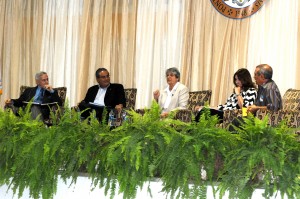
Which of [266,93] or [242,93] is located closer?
[266,93]

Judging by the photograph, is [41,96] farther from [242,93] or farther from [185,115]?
[242,93]

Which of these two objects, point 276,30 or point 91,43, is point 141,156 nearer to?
point 276,30

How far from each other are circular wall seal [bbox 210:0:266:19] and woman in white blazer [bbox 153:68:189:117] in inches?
48.7

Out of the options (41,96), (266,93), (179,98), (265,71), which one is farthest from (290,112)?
(41,96)

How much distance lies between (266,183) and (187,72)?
626 cm

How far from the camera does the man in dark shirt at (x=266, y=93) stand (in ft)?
21.3

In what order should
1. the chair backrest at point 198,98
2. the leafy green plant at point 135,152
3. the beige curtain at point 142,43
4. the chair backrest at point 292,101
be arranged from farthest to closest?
the beige curtain at point 142,43
the chair backrest at point 198,98
the chair backrest at point 292,101
the leafy green plant at point 135,152

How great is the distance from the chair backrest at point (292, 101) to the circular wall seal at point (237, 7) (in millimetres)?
1494

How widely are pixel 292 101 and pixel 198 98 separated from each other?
3.78 ft

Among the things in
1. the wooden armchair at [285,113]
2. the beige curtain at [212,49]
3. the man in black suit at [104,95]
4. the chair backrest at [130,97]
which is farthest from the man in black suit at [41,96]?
the wooden armchair at [285,113]

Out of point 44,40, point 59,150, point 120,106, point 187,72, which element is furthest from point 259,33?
point 59,150

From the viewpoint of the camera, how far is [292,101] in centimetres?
685

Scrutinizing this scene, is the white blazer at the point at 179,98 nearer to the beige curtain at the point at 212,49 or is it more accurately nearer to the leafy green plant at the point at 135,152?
the beige curtain at the point at 212,49

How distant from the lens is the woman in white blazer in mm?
7465
